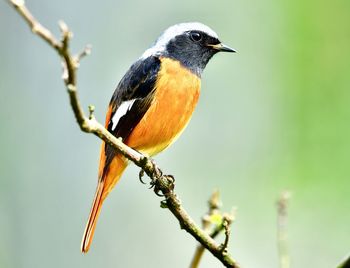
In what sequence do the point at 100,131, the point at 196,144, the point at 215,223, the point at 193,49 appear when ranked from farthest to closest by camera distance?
the point at 196,144
the point at 193,49
the point at 215,223
the point at 100,131

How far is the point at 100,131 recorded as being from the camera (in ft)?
8.27

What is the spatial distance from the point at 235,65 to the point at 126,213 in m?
2.05

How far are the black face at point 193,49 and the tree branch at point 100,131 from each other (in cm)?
112

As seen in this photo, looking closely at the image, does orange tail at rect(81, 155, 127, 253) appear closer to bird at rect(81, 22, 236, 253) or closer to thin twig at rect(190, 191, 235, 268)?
bird at rect(81, 22, 236, 253)

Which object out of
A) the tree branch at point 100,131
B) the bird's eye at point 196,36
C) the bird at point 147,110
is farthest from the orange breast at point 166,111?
the tree branch at point 100,131

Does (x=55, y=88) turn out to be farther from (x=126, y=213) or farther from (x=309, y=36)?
(x=309, y=36)

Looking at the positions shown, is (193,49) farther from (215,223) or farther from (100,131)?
(100,131)

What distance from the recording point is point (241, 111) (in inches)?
269

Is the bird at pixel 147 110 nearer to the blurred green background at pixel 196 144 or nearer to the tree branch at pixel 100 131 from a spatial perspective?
the tree branch at pixel 100 131

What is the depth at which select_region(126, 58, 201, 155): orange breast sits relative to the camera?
4000mm

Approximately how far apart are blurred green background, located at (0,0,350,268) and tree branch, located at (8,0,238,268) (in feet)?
7.10

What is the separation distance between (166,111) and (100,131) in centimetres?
150

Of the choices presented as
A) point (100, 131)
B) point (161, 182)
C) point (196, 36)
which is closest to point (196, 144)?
point (196, 36)

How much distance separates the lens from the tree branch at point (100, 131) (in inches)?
78.4
